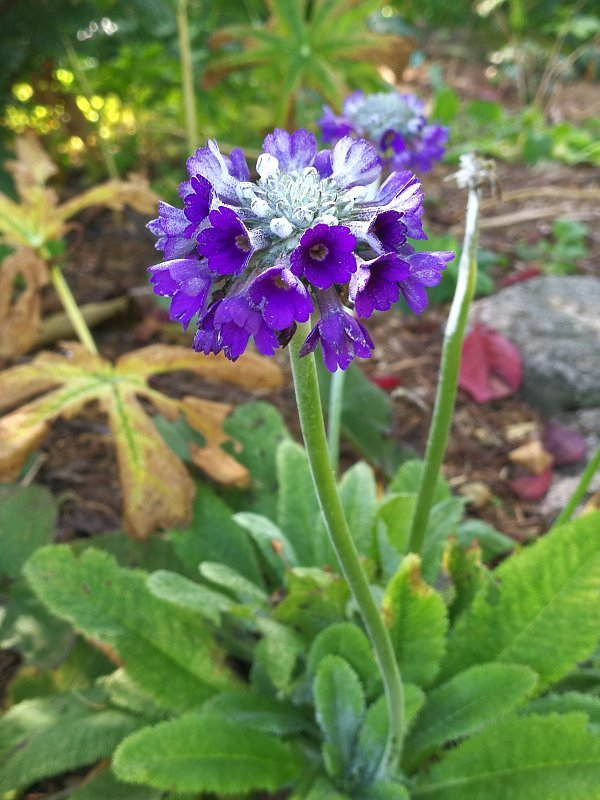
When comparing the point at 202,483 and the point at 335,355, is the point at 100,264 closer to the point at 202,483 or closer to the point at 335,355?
the point at 202,483

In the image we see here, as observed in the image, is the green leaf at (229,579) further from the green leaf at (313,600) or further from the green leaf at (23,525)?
the green leaf at (23,525)

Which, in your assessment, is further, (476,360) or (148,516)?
(476,360)

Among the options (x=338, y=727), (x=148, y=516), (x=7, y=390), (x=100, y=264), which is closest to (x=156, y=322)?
(x=100, y=264)

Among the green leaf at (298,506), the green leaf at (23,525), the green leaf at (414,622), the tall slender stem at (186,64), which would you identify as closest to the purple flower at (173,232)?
the green leaf at (414,622)

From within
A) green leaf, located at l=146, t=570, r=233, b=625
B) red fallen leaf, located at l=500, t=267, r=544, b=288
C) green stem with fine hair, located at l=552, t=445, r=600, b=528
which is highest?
red fallen leaf, located at l=500, t=267, r=544, b=288

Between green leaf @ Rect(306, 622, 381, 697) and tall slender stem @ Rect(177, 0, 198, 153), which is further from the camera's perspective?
tall slender stem @ Rect(177, 0, 198, 153)

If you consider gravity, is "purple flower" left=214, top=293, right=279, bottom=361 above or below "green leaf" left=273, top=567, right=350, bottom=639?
above

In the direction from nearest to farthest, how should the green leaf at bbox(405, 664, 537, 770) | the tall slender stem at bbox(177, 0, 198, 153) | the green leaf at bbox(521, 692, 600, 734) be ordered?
1. the green leaf at bbox(405, 664, 537, 770)
2. the green leaf at bbox(521, 692, 600, 734)
3. the tall slender stem at bbox(177, 0, 198, 153)

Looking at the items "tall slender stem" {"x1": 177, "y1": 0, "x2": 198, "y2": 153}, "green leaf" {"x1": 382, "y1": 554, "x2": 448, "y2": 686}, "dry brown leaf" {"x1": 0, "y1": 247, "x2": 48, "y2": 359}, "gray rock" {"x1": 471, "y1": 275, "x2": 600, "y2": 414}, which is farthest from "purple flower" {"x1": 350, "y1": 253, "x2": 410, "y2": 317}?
"tall slender stem" {"x1": 177, "y1": 0, "x2": 198, "y2": 153}

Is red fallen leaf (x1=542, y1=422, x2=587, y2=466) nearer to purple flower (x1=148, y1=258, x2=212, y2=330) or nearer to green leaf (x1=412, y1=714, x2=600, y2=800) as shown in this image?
green leaf (x1=412, y1=714, x2=600, y2=800)
